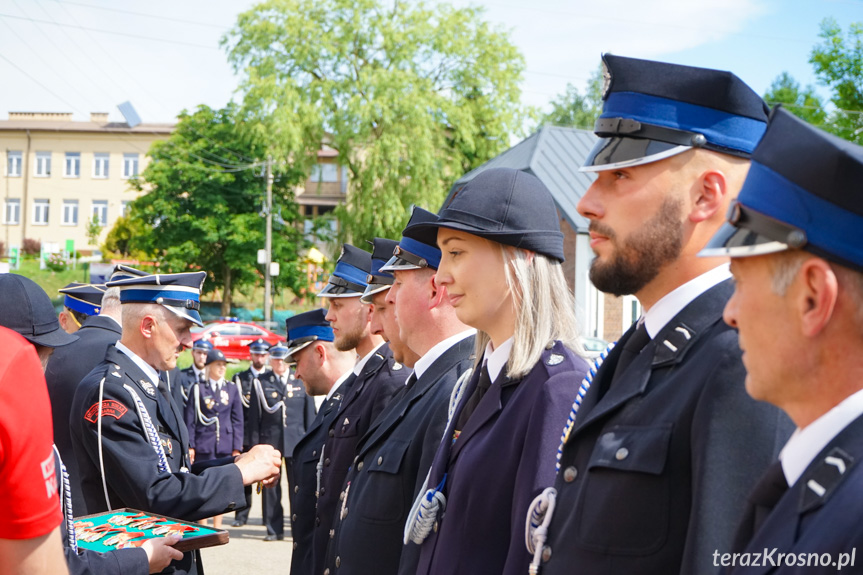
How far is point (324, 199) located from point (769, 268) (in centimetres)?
7302

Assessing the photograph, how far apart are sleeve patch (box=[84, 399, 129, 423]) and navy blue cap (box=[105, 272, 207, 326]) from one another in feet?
2.54

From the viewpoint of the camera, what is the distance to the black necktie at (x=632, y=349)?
7.21 ft

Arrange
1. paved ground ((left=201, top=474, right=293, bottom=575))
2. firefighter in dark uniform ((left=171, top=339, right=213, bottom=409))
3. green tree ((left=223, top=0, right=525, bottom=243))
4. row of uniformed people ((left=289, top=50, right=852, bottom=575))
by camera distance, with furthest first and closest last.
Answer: green tree ((left=223, top=0, right=525, bottom=243))
firefighter in dark uniform ((left=171, top=339, right=213, bottom=409))
paved ground ((left=201, top=474, right=293, bottom=575))
row of uniformed people ((left=289, top=50, right=852, bottom=575))

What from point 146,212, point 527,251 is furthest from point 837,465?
point 146,212

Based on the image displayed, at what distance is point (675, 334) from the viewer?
6.68 ft

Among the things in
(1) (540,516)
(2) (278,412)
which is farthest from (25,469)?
(2) (278,412)

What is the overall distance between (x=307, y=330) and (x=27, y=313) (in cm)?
328

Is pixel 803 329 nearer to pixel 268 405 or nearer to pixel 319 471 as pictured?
pixel 319 471

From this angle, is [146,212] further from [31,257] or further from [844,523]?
[844,523]

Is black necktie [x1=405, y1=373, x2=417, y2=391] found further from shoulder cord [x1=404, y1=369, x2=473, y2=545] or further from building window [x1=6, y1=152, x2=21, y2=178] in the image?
building window [x1=6, y1=152, x2=21, y2=178]

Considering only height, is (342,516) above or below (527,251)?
below

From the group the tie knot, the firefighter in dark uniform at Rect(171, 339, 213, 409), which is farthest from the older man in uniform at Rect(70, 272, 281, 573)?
the firefighter in dark uniform at Rect(171, 339, 213, 409)

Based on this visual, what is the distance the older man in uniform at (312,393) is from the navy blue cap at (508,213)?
2.26 m

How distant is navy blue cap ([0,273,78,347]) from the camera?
3.26m
